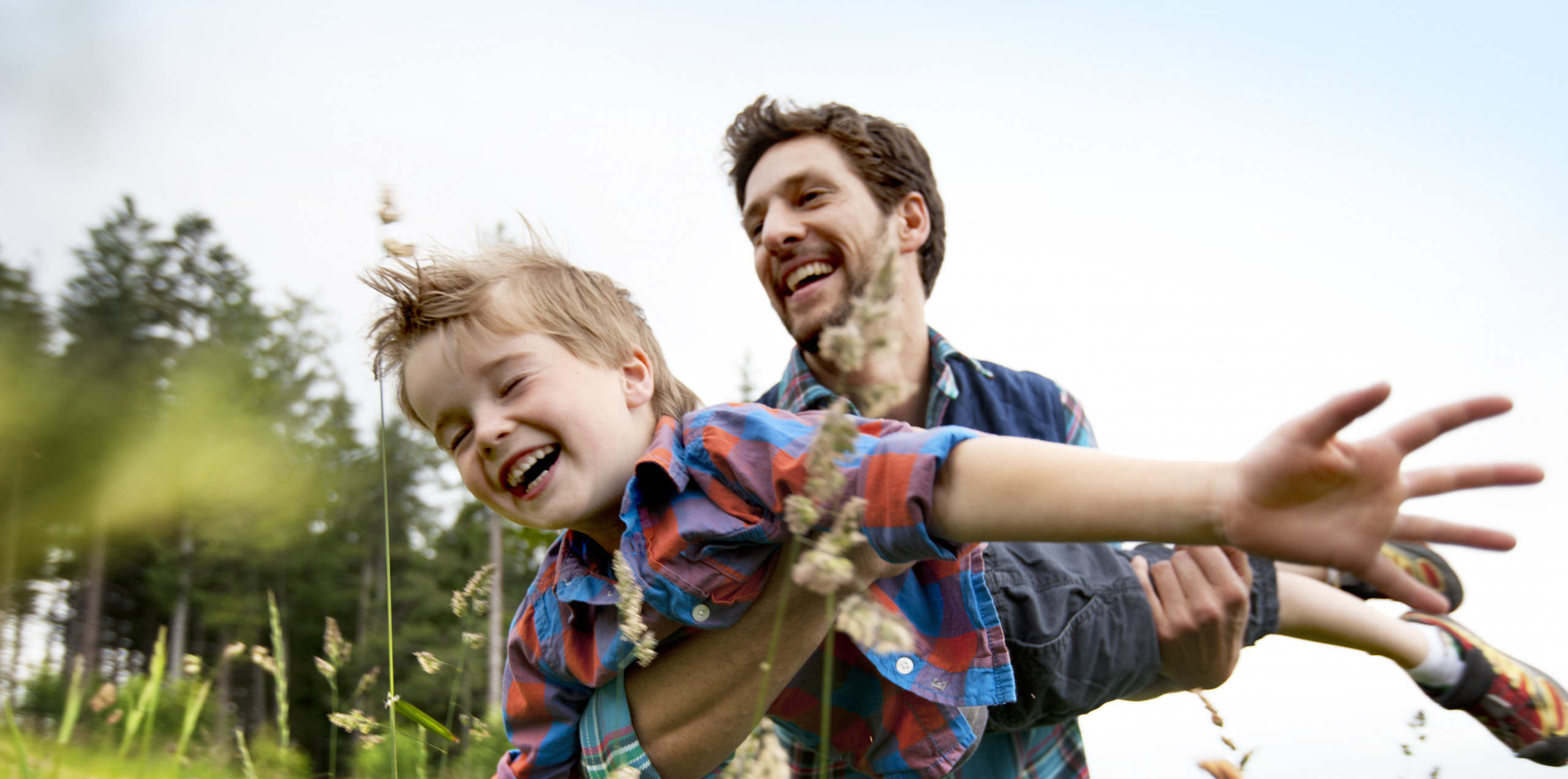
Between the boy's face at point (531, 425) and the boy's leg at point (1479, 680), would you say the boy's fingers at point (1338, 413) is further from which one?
the boy's leg at point (1479, 680)

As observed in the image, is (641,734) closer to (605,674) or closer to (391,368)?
(605,674)

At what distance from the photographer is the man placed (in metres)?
1.83

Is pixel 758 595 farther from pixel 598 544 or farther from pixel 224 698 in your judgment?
pixel 224 698

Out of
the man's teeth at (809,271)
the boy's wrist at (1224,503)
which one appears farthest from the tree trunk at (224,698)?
the boy's wrist at (1224,503)

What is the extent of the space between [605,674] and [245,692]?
26.8 m

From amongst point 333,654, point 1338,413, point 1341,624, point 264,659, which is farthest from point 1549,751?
point 264,659

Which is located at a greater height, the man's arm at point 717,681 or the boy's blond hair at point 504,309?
the boy's blond hair at point 504,309

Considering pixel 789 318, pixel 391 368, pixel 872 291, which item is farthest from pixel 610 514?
pixel 789 318

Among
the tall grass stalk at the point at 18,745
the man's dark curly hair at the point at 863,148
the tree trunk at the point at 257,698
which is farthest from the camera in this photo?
the tree trunk at the point at 257,698

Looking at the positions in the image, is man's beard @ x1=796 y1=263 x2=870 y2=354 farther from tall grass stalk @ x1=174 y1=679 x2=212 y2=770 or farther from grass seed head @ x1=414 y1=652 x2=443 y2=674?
tall grass stalk @ x1=174 y1=679 x2=212 y2=770

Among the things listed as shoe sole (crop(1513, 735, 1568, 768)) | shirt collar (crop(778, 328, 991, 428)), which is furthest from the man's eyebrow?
shoe sole (crop(1513, 735, 1568, 768))

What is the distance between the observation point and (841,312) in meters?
3.73

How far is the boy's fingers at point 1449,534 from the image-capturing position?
1192mm

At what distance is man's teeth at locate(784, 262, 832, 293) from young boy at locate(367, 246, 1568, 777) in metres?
1.41
